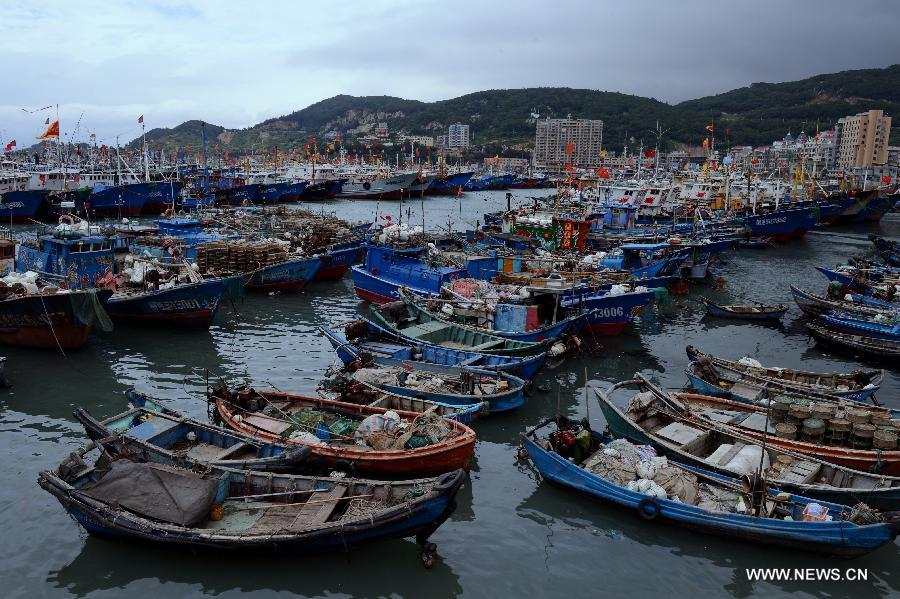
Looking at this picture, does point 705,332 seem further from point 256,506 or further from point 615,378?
point 256,506

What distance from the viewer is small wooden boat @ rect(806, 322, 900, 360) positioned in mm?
21703

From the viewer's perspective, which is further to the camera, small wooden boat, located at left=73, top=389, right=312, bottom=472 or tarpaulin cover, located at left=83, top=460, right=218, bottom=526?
small wooden boat, located at left=73, top=389, right=312, bottom=472

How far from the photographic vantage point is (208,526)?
401 inches

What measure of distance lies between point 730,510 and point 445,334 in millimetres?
10858

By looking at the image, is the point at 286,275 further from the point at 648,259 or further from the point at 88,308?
the point at 648,259

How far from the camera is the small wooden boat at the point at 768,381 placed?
16422 mm

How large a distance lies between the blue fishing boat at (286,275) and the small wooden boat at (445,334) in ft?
33.3

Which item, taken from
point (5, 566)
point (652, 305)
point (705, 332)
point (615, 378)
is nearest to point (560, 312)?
point (615, 378)

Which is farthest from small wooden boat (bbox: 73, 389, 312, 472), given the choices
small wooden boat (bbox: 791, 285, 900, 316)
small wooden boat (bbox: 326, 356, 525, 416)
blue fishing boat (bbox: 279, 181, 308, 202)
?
blue fishing boat (bbox: 279, 181, 308, 202)

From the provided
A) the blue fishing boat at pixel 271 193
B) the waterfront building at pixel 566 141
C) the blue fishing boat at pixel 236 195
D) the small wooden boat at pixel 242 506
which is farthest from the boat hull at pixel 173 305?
the waterfront building at pixel 566 141

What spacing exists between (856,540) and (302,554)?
861cm

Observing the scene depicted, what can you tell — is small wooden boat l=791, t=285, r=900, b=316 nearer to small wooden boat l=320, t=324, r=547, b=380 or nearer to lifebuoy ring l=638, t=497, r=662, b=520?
small wooden boat l=320, t=324, r=547, b=380

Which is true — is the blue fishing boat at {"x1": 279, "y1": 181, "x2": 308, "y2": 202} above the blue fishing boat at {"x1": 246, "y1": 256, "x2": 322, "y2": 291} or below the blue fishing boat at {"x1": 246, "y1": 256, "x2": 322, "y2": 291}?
above

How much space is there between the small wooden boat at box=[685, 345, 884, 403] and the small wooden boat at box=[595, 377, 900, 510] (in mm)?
2889
